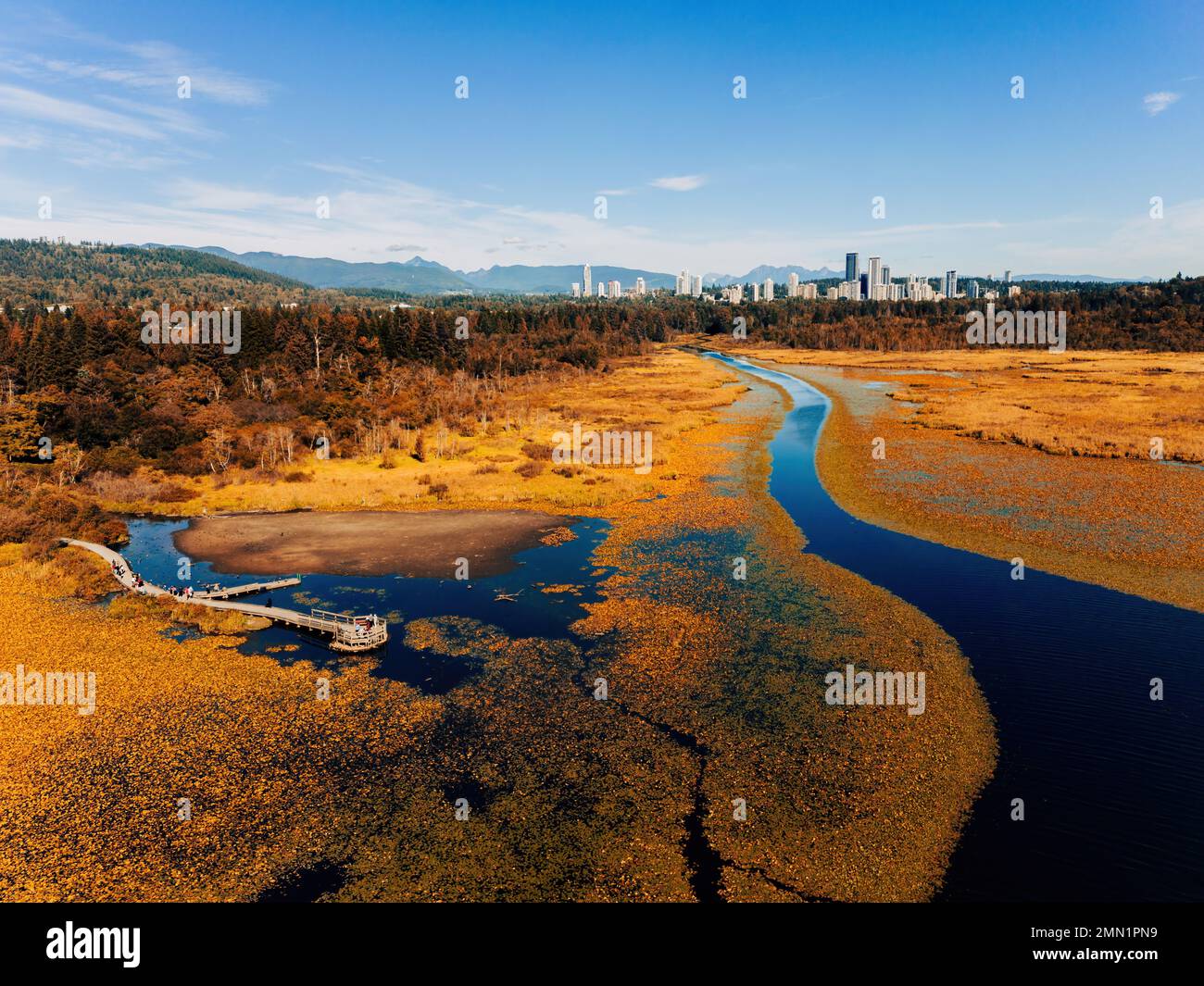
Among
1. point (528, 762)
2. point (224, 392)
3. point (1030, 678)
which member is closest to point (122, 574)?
point (528, 762)

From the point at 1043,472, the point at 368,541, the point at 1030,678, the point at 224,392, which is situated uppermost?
the point at 224,392

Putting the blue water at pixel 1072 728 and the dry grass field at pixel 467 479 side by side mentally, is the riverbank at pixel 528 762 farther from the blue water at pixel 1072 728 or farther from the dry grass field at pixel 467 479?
A: the dry grass field at pixel 467 479

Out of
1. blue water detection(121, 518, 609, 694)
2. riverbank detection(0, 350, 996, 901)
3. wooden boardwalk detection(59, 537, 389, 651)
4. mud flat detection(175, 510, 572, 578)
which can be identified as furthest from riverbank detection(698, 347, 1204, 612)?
wooden boardwalk detection(59, 537, 389, 651)

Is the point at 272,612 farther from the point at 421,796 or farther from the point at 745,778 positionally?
the point at 745,778

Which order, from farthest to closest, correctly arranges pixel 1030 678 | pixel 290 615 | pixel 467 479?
pixel 467 479
pixel 290 615
pixel 1030 678

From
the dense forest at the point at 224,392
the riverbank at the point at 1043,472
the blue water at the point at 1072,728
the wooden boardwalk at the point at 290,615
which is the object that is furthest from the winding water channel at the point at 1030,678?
the dense forest at the point at 224,392

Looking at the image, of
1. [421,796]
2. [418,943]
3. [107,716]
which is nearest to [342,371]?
[107,716]

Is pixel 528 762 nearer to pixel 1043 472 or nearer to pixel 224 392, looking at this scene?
pixel 1043 472
